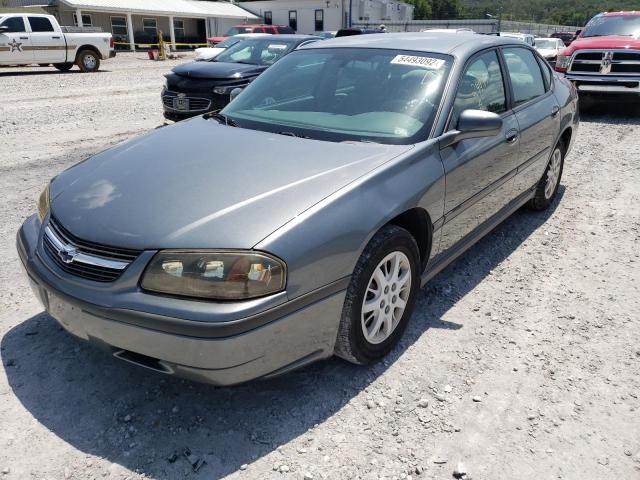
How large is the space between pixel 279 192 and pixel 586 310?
7.48 feet

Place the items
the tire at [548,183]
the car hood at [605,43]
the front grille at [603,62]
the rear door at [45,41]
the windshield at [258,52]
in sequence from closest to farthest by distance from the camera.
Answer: the tire at [548,183]
the windshield at [258,52]
the front grille at [603,62]
the car hood at [605,43]
the rear door at [45,41]

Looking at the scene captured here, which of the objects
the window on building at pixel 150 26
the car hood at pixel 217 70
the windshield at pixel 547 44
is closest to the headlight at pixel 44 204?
the car hood at pixel 217 70

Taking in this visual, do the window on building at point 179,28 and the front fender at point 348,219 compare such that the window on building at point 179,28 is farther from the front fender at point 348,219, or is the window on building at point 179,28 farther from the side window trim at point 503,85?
the front fender at point 348,219

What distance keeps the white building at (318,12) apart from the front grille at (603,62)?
35.6m

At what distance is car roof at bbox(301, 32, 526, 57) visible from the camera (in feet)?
11.4

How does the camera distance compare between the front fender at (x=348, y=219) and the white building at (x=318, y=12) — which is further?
the white building at (x=318, y=12)

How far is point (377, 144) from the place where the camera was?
293 cm

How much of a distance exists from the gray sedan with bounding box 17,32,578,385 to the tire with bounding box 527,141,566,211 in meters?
1.08

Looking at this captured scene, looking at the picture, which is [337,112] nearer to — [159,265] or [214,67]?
[159,265]

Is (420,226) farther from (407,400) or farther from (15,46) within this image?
(15,46)

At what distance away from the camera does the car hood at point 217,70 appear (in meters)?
8.20

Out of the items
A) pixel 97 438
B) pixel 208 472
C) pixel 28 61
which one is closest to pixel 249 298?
pixel 208 472

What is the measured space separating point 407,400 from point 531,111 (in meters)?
2.72

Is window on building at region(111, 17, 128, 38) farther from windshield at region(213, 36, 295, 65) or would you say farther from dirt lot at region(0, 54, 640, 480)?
dirt lot at region(0, 54, 640, 480)
